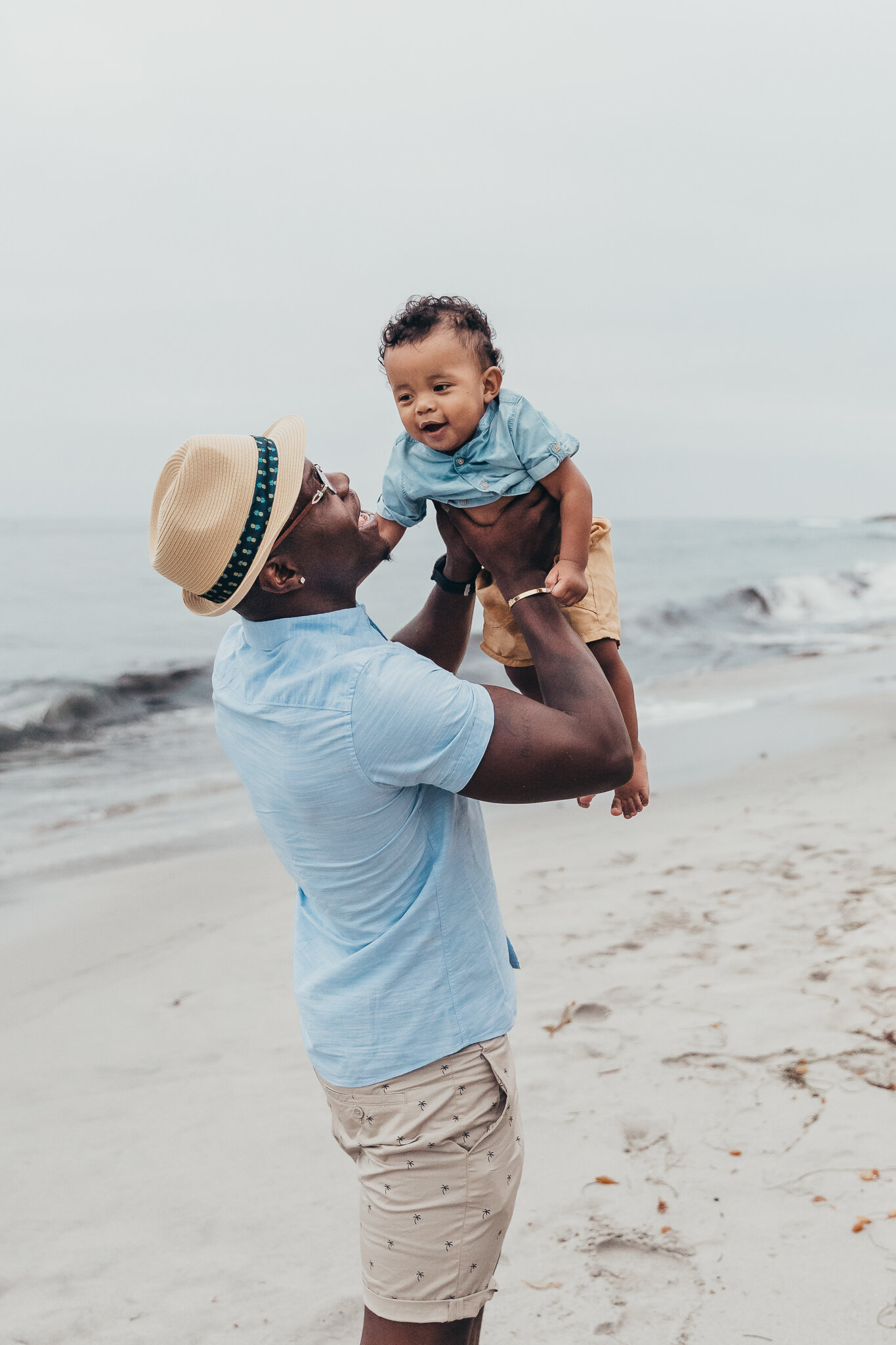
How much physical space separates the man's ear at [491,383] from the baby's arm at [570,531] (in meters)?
0.27

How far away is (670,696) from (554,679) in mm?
11079

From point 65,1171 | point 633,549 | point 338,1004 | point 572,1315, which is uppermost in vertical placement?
point 338,1004

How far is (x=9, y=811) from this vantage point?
861 centimetres

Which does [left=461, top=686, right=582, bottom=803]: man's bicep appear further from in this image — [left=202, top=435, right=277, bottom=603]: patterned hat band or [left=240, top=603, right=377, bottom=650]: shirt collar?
[left=202, top=435, right=277, bottom=603]: patterned hat band

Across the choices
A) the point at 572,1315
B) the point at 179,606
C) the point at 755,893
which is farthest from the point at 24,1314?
the point at 179,606

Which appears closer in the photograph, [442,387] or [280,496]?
[280,496]

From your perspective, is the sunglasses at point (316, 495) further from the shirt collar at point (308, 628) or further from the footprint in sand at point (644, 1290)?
the footprint in sand at point (644, 1290)

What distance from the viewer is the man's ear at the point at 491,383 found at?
2430 millimetres

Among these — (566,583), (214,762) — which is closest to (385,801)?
(566,583)

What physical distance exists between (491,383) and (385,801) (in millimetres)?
1212

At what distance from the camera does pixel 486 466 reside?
2295 millimetres

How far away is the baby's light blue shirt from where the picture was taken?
7.44 ft

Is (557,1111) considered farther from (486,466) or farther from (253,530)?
(253,530)

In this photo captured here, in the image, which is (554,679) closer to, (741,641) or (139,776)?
(139,776)
